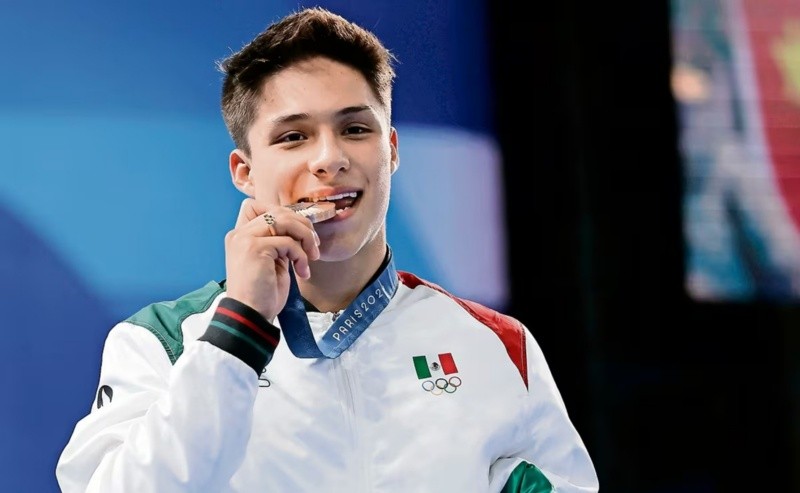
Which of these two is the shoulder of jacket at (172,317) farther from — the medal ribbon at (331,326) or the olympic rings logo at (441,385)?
the olympic rings logo at (441,385)

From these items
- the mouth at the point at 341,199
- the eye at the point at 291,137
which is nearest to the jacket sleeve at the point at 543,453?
the mouth at the point at 341,199

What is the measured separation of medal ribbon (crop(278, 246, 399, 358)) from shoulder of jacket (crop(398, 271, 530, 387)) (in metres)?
0.17

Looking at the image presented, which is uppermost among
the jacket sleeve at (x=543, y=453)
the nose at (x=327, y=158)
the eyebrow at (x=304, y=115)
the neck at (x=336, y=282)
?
the eyebrow at (x=304, y=115)

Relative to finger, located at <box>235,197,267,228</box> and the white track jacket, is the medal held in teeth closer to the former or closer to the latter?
finger, located at <box>235,197,267,228</box>

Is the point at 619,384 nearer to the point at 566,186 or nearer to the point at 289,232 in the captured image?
the point at 566,186

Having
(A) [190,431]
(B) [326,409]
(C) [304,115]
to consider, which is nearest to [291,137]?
(C) [304,115]

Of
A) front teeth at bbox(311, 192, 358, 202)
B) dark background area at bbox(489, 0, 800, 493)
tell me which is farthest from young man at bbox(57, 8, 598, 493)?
dark background area at bbox(489, 0, 800, 493)

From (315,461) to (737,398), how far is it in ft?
5.62

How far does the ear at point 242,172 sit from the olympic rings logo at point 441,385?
46cm

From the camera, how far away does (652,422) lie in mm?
3039

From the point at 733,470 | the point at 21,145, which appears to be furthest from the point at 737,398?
the point at 21,145

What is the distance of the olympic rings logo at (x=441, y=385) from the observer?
1.88 meters

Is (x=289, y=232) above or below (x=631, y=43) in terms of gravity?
below

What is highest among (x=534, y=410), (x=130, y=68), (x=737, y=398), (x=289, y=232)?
(x=130, y=68)
